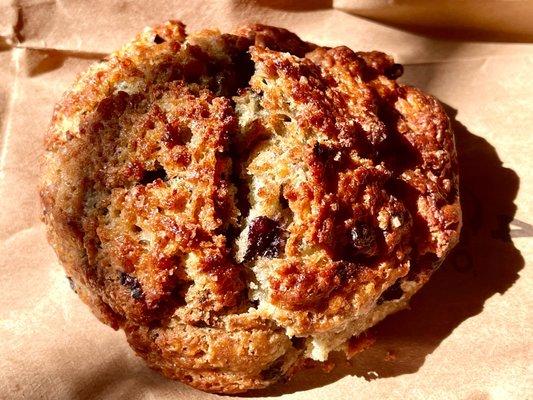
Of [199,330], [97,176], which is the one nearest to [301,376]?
[199,330]

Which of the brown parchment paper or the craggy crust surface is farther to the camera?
the brown parchment paper

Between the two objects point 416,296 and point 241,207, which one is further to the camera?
point 416,296

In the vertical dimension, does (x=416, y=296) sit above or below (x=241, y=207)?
below

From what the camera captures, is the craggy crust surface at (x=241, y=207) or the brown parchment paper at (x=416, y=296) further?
the brown parchment paper at (x=416, y=296)

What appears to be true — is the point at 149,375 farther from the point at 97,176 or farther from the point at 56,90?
the point at 56,90
